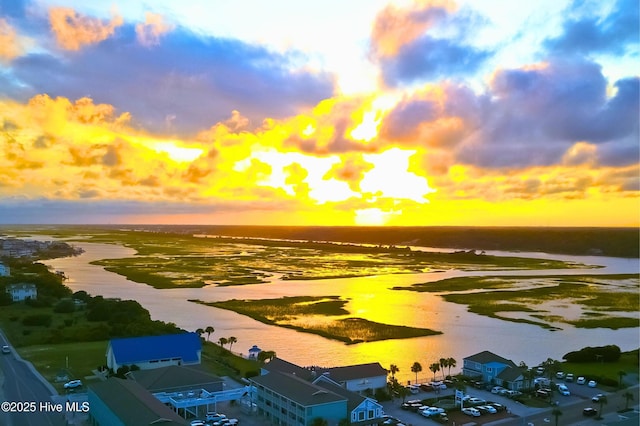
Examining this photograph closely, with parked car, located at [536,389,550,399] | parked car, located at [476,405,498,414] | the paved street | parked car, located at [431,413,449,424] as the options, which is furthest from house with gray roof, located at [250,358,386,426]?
parked car, located at [536,389,550,399]

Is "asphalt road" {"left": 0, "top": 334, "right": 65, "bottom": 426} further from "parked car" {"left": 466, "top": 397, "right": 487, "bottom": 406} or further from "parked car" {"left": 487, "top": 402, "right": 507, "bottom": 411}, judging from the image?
"parked car" {"left": 487, "top": 402, "right": 507, "bottom": 411}

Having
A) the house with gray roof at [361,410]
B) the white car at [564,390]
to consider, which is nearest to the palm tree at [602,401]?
the white car at [564,390]

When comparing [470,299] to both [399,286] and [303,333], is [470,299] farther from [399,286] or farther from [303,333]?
[303,333]

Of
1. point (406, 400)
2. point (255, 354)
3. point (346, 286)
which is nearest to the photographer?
point (406, 400)

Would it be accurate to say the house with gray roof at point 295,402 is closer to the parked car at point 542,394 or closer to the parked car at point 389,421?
the parked car at point 389,421

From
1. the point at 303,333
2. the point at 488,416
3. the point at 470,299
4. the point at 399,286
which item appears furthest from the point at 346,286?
the point at 488,416
